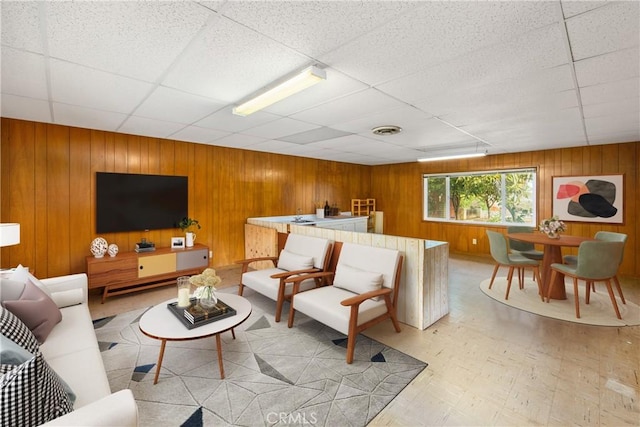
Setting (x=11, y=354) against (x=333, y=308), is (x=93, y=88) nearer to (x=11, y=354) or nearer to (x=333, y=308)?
(x=11, y=354)

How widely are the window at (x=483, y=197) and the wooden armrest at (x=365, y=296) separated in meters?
4.89

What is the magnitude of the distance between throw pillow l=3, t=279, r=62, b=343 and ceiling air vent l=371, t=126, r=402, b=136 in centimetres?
389

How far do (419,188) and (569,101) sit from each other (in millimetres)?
4597

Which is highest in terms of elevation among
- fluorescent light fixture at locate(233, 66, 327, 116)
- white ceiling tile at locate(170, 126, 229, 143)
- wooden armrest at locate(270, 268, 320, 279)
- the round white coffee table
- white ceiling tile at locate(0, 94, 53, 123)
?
white ceiling tile at locate(170, 126, 229, 143)

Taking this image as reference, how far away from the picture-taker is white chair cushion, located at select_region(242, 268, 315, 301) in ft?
10.6

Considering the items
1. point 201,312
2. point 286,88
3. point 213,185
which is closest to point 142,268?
point 213,185

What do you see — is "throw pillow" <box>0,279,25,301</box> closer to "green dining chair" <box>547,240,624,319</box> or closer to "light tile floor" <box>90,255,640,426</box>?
"light tile floor" <box>90,255,640,426</box>

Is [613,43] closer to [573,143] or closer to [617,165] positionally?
[573,143]

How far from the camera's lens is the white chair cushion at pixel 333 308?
245cm

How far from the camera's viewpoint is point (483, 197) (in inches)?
254

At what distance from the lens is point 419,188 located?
7332mm

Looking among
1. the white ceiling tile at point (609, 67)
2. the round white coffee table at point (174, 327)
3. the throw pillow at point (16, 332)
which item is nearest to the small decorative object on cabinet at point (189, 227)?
the round white coffee table at point (174, 327)

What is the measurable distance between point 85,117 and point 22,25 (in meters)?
2.10

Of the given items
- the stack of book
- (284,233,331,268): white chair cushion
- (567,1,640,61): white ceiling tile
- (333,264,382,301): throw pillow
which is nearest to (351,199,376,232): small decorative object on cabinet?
(284,233,331,268): white chair cushion
